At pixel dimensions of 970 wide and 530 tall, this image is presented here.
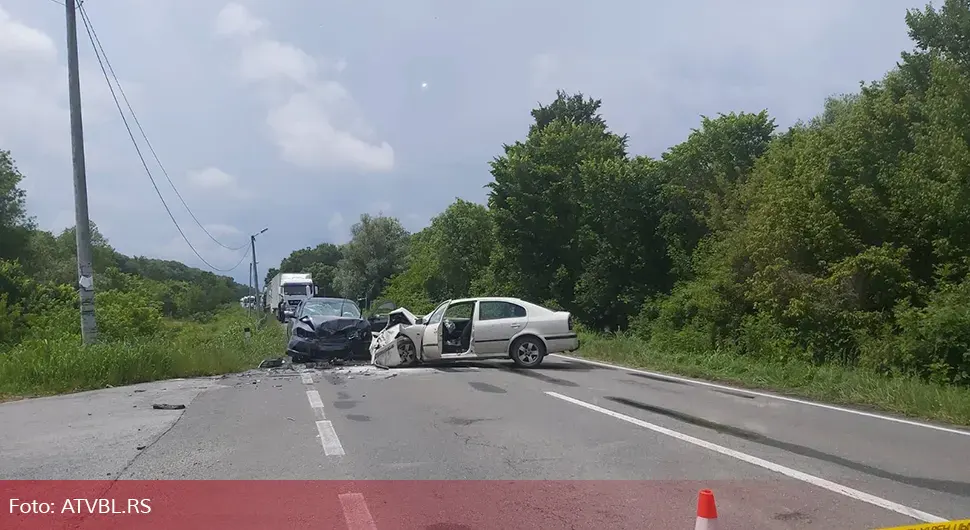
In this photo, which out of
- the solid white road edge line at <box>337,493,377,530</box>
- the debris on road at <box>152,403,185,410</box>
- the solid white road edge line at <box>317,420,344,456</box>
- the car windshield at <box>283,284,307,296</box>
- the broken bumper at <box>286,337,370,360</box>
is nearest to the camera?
the solid white road edge line at <box>337,493,377,530</box>

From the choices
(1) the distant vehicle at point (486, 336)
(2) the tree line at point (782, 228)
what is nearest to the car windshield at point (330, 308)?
(1) the distant vehicle at point (486, 336)

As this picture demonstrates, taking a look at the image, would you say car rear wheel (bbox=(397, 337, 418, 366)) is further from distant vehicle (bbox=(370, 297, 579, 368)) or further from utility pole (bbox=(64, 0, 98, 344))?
utility pole (bbox=(64, 0, 98, 344))

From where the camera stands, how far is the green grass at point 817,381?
967 centimetres

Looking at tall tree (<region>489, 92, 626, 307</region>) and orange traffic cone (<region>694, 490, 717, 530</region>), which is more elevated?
tall tree (<region>489, 92, 626, 307</region>)

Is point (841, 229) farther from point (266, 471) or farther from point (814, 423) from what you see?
point (266, 471)

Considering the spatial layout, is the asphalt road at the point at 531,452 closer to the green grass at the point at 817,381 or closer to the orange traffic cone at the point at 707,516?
the green grass at the point at 817,381

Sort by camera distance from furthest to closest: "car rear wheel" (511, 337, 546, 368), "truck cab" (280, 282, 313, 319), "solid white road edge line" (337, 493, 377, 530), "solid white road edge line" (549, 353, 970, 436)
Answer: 1. "truck cab" (280, 282, 313, 319)
2. "car rear wheel" (511, 337, 546, 368)
3. "solid white road edge line" (549, 353, 970, 436)
4. "solid white road edge line" (337, 493, 377, 530)

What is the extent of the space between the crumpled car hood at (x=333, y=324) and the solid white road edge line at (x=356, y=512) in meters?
12.2

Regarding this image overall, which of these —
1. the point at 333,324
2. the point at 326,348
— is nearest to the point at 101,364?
the point at 326,348

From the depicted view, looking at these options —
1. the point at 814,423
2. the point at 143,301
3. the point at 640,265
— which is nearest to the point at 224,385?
the point at 814,423

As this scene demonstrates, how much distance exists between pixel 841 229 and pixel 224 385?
1359cm

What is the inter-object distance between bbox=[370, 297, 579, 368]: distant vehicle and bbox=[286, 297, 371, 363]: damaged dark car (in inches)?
56.2

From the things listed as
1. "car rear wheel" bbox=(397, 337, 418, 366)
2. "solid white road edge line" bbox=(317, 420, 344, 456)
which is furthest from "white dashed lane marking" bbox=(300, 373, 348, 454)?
"car rear wheel" bbox=(397, 337, 418, 366)

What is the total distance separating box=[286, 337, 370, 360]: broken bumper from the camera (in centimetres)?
1762
